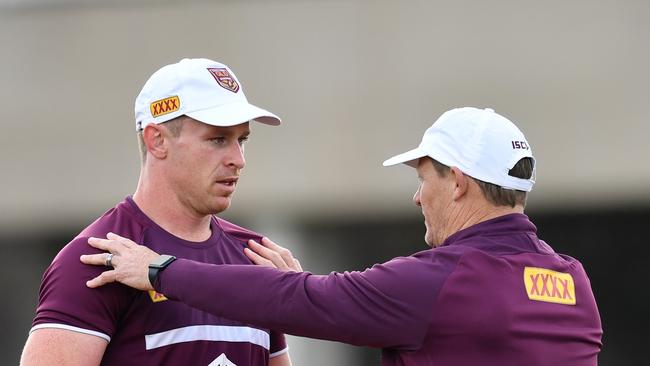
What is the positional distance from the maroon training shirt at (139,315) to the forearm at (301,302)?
0.04 metres

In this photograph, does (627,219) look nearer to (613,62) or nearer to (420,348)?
(613,62)

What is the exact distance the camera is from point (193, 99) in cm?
402

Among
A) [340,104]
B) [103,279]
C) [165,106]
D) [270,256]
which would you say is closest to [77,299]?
[103,279]

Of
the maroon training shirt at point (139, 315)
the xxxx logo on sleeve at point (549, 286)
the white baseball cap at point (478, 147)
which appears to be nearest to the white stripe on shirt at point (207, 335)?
the maroon training shirt at point (139, 315)

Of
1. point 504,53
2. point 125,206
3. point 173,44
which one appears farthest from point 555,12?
point 125,206

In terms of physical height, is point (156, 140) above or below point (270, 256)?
above

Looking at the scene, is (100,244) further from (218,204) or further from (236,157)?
(236,157)

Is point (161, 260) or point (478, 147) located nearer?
point (161, 260)

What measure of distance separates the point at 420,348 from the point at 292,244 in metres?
8.09

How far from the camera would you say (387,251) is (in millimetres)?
11828

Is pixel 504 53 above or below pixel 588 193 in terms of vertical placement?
above

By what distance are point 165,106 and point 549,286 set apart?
1.44 m

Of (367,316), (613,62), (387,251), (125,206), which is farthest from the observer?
(387,251)

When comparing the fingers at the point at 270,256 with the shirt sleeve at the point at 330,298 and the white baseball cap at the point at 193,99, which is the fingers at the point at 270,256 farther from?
the white baseball cap at the point at 193,99
